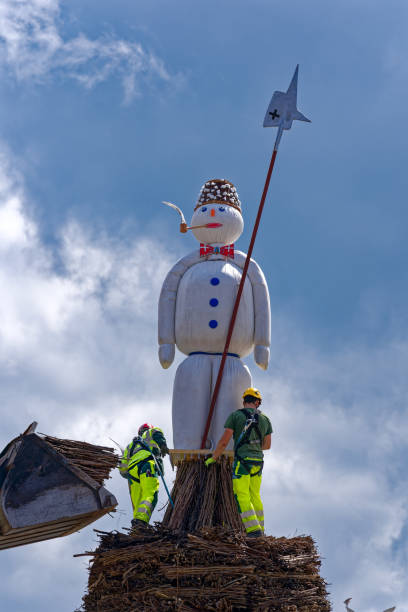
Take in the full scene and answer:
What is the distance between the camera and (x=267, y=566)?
6.76 m

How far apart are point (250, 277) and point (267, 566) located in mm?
3622

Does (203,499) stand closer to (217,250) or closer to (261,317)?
(261,317)

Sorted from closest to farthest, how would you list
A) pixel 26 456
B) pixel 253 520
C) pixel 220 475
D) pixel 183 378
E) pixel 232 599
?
pixel 26 456
pixel 232 599
pixel 253 520
pixel 220 475
pixel 183 378

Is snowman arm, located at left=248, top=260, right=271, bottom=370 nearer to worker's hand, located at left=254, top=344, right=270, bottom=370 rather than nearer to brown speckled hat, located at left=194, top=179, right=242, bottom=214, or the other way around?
worker's hand, located at left=254, top=344, right=270, bottom=370

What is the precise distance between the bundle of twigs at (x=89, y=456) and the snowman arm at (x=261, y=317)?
326 centimetres

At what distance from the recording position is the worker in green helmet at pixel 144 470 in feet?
26.5

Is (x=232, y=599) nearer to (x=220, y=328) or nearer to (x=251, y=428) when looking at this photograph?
(x=251, y=428)

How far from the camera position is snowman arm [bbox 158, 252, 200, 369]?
9.13 m

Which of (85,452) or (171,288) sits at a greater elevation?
(171,288)

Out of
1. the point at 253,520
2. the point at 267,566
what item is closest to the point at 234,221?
the point at 253,520

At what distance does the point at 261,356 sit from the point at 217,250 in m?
1.44

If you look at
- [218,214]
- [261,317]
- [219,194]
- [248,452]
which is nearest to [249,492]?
[248,452]

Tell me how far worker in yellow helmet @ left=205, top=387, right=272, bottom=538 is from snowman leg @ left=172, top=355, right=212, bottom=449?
69 centimetres

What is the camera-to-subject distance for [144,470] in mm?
8242
